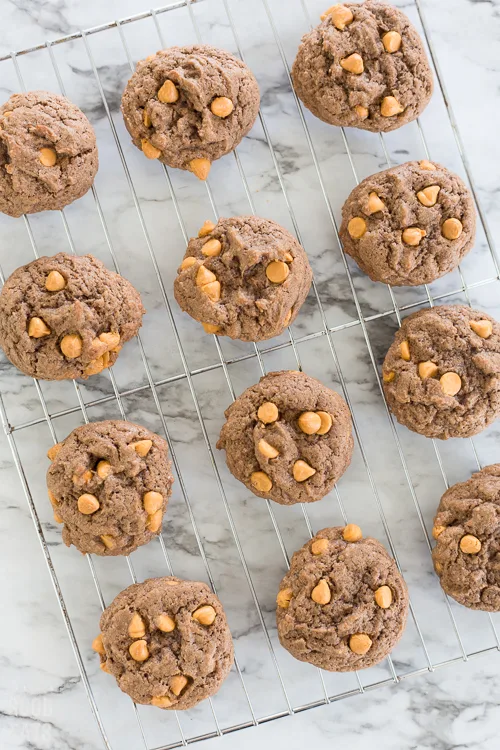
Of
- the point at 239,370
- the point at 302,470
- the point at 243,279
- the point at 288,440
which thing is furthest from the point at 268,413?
the point at 243,279

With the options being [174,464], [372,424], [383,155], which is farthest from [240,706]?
[383,155]

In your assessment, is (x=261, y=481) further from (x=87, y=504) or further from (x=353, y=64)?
(x=353, y=64)

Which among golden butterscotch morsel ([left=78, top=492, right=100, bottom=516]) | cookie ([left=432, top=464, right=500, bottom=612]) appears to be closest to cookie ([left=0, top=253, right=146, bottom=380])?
golden butterscotch morsel ([left=78, top=492, right=100, bottom=516])

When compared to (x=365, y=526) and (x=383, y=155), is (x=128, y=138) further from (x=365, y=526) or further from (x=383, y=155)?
(x=365, y=526)

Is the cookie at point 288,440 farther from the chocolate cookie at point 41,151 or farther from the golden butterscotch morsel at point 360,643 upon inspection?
the chocolate cookie at point 41,151

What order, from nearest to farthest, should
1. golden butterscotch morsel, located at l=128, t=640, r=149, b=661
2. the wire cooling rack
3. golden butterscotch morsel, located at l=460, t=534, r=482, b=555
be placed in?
golden butterscotch morsel, located at l=128, t=640, r=149, b=661 < golden butterscotch morsel, located at l=460, t=534, r=482, b=555 < the wire cooling rack

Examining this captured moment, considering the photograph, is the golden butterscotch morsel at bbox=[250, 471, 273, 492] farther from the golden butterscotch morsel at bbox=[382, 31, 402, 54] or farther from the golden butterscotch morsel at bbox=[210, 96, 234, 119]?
the golden butterscotch morsel at bbox=[382, 31, 402, 54]

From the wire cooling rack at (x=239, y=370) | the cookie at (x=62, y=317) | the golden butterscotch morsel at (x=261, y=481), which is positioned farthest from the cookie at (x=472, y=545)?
the cookie at (x=62, y=317)
